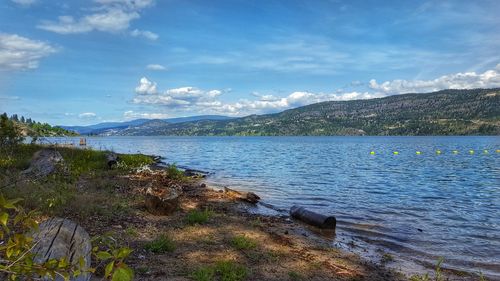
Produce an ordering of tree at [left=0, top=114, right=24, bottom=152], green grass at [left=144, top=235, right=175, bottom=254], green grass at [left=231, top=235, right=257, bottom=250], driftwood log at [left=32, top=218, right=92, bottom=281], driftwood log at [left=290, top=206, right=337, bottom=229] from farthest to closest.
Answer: tree at [left=0, top=114, right=24, bottom=152]
driftwood log at [left=290, top=206, right=337, bottom=229]
green grass at [left=231, top=235, right=257, bottom=250]
green grass at [left=144, top=235, right=175, bottom=254]
driftwood log at [left=32, top=218, right=92, bottom=281]

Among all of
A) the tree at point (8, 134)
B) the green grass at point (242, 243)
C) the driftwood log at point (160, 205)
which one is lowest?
the green grass at point (242, 243)

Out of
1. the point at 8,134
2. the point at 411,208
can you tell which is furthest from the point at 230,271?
the point at 8,134

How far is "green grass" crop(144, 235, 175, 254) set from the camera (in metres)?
9.05

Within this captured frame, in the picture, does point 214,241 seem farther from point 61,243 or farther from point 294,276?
point 61,243

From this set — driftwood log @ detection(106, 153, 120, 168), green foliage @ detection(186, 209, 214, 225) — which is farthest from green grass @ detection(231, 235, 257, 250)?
driftwood log @ detection(106, 153, 120, 168)

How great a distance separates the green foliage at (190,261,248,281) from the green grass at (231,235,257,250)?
1730 mm

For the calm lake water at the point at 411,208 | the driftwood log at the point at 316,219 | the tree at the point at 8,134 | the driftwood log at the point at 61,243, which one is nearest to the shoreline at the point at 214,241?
the driftwood log at the point at 316,219

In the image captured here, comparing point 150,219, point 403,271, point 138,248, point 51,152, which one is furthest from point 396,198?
point 51,152

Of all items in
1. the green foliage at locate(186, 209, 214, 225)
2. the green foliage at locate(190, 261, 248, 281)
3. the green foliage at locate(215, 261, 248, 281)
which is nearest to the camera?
the green foliage at locate(190, 261, 248, 281)

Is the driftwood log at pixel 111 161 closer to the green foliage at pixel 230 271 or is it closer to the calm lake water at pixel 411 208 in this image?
the calm lake water at pixel 411 208

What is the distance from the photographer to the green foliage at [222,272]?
7449mm

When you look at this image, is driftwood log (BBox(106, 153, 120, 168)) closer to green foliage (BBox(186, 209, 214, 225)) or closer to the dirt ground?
the dirt ground

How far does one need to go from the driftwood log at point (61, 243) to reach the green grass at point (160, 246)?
7.87 ft

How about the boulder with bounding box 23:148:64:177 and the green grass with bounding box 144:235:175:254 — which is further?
the boulder with bounding box 23:148:64:177
